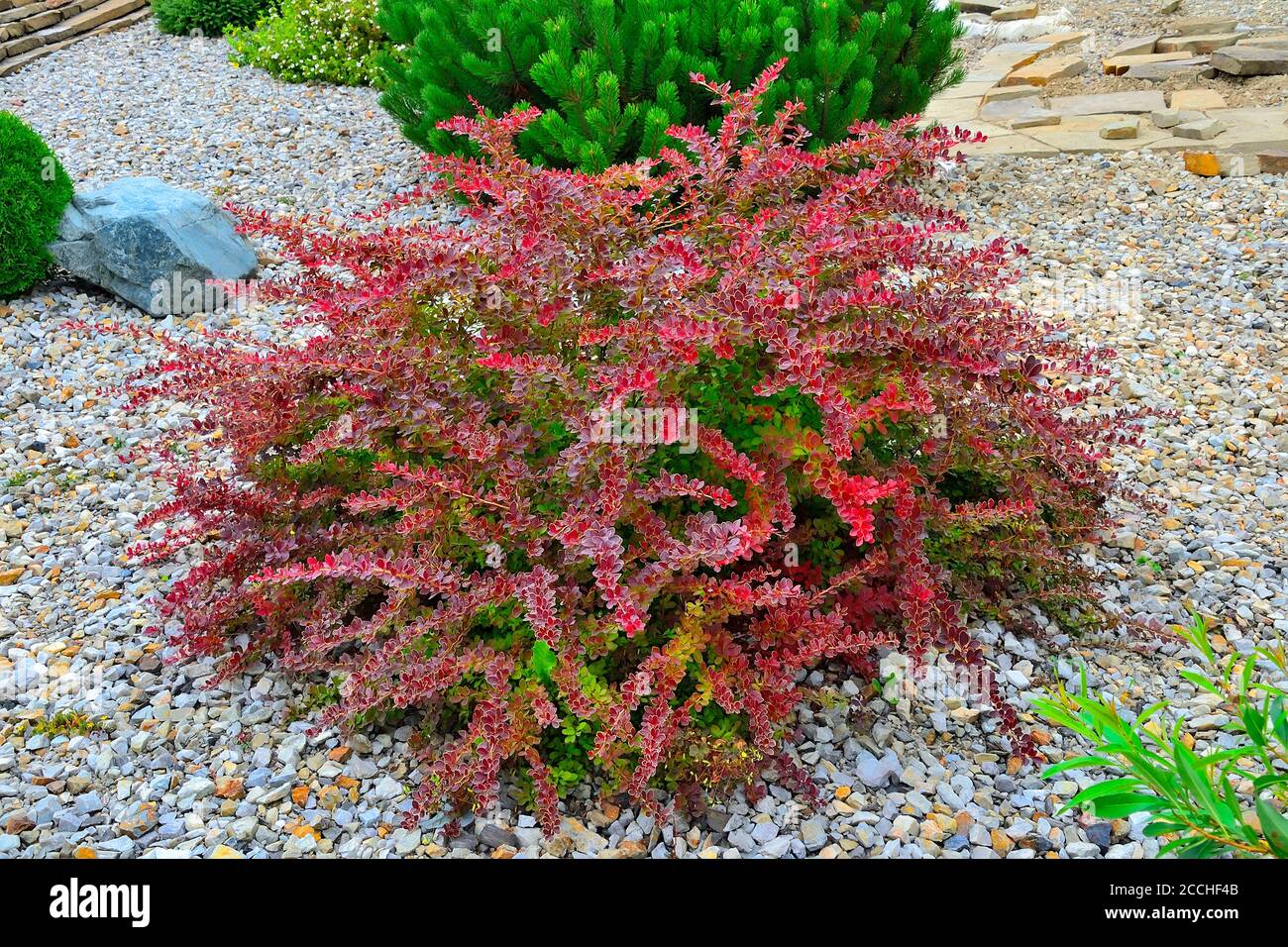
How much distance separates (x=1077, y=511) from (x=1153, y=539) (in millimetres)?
439

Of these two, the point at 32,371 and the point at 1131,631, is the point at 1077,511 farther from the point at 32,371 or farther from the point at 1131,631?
the point at 32,371

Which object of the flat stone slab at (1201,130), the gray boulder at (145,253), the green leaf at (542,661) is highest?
the flat stone slab at (1201,130)

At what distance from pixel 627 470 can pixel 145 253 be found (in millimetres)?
Answer: 3685

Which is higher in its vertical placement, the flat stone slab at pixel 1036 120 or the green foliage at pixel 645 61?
the green foliage at pixel 645 61

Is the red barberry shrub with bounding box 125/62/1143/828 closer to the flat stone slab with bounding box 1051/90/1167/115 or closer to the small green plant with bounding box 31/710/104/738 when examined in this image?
the small green plant with bounding box 31/710/104/738

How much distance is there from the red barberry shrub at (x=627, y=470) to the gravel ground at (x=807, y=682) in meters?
0.13

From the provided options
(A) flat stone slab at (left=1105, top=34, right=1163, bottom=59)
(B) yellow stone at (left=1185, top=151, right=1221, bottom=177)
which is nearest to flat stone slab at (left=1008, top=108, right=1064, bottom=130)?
(B) yellow stone at (left=1185, top=151, right=1221, bottom=177)

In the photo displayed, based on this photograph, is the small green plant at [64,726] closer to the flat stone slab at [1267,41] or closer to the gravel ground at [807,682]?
the gravel ground at [807,682]

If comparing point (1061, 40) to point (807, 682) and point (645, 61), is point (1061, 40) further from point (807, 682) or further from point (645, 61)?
point (807, 682)

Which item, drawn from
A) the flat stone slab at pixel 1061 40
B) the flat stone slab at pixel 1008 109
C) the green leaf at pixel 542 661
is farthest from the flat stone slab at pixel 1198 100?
the green leaf at pixel 542 661

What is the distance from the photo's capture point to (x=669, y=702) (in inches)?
92.6

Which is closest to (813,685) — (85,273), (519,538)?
(519,538)

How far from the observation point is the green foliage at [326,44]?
7.89m

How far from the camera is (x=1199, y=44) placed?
8328mm
